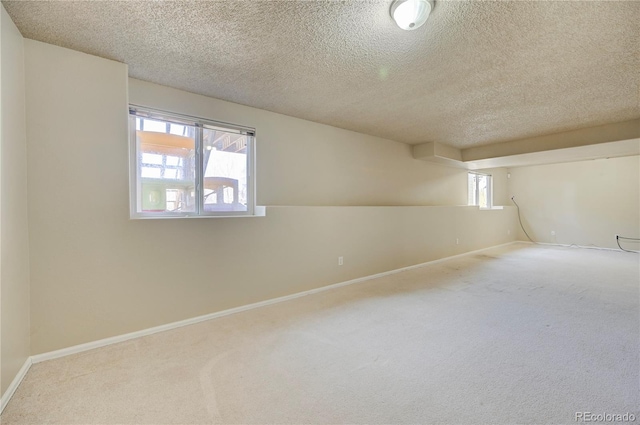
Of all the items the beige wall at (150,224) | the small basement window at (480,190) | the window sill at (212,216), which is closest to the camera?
the beige wall at (150,224)

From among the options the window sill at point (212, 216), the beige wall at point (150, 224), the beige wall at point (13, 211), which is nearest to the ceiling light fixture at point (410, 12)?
the beige wall at point (150, 224)

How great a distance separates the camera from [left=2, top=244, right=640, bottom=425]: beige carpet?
148cm

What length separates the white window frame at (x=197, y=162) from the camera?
8.15ft

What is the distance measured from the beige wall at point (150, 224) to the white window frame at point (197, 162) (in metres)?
0.09

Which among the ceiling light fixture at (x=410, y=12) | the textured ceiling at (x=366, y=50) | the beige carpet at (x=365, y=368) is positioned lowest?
the beige carpet at (x=365, y=368)

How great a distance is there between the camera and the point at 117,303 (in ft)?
7.34

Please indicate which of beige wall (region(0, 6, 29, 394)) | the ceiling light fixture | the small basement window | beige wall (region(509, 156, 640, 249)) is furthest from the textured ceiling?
beige wall (region(509, 156, 640, 249))

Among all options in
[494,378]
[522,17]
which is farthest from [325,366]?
[522,17]

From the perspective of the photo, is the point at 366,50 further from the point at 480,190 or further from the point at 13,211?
the point at 480,190

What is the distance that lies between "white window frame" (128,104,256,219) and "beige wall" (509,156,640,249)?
26.6 ft

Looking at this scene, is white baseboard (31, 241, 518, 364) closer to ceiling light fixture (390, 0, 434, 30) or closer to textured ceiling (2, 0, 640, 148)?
textured ceiling (2, 0, 640, 148)

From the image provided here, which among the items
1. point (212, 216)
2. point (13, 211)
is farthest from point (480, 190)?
point (13, 211)

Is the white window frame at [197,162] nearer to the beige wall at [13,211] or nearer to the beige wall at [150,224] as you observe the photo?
the beige wall at [150,224]

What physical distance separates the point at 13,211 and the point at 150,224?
0.81 meters
